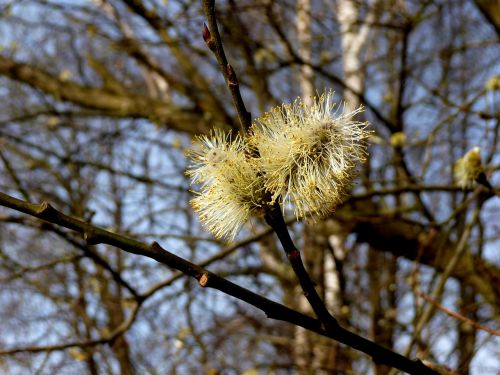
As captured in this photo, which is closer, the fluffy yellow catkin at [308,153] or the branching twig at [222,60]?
the branching twig at [222,60]

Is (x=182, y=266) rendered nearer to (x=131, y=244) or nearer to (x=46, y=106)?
(x=131, y=244)

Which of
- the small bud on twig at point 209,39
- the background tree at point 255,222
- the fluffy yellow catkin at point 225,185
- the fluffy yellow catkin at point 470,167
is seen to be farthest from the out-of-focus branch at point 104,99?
the small bud on twig at point 209,39

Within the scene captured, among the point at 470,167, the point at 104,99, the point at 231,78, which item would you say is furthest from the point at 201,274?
the point at 104,99

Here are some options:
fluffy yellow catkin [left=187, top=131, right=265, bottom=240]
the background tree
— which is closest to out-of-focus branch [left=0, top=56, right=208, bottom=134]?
the background tree

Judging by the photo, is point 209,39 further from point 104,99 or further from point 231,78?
point 104,99

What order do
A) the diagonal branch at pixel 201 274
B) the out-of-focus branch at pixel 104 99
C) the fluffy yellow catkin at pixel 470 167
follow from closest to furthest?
the diagonal branch at pixel 201 274 → the fluffy yellow catkin at pixel 470 167 → the out-of-focus branch at pixel 104 99

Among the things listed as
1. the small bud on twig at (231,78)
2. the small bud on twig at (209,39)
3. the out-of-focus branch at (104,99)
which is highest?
the out-of-focus branch at (104,99)

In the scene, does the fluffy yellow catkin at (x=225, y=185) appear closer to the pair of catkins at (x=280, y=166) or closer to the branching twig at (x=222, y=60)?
the pair of catkins at (x=280, y=166)

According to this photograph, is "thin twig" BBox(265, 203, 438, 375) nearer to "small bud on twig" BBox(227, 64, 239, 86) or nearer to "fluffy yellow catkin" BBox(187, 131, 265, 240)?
"fluffy yellow catkin" BBox(187, 131, 265, 240)
